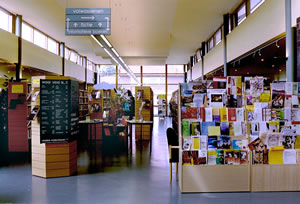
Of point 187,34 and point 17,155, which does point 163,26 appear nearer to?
point 187,34

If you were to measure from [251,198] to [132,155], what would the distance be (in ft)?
11.6

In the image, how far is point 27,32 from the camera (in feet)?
35.7

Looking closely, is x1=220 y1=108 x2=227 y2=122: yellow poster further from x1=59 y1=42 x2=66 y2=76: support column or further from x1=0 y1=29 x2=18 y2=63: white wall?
x1=59 y1=42 x2=66 y2=76: support column

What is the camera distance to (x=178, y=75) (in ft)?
76.6

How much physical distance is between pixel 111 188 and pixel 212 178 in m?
1.75

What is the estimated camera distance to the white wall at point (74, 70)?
1541 centimetres

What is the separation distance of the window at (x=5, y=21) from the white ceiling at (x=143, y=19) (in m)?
0.37

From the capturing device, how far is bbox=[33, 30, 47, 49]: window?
11.6 metres

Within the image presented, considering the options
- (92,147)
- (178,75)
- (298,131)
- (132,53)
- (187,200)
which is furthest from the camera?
(178,75)

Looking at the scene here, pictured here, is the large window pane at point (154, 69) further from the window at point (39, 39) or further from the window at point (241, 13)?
the window at point (241, 13)

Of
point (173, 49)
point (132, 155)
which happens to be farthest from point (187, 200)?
point (173, 49)

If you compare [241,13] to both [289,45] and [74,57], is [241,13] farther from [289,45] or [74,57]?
[74,57]

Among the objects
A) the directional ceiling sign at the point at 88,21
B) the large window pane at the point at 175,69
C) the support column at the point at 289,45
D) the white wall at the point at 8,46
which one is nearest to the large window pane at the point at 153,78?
the large window pane at the point at 175,69

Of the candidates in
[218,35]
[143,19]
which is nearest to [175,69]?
[218,35]
